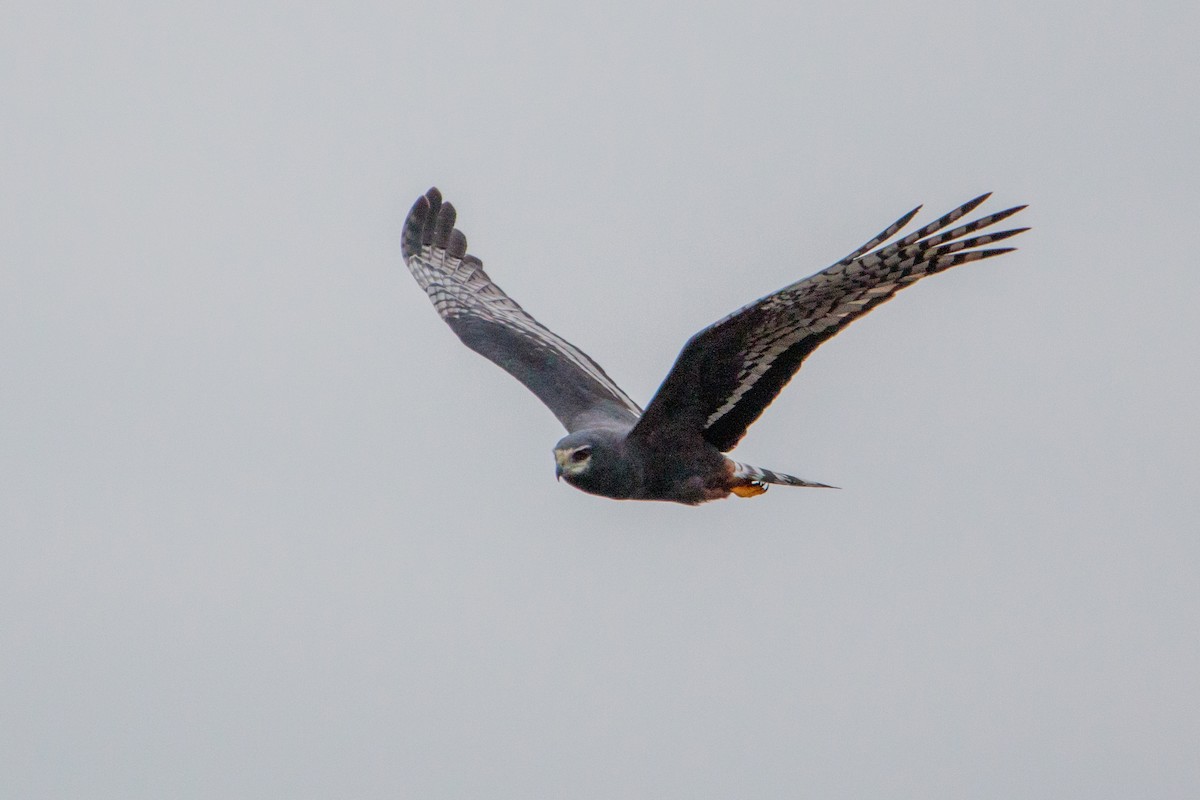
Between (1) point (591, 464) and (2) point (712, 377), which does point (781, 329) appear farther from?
(1) point (591, 464)

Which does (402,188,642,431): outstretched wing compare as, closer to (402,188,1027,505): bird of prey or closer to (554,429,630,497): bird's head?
(402,188,1027,505): bird of prey

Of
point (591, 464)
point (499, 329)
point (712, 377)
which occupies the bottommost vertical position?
point (591, 464)

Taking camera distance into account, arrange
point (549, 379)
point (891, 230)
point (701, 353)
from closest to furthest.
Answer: point (891, 230) → point (701, 353) → point (549, 379)

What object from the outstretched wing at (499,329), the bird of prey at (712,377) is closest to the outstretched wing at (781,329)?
the bird of prey at (712,377)

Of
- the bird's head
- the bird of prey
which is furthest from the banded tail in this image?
the bird's head

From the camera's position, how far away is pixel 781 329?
10.6 meters

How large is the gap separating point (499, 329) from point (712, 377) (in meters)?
3.39

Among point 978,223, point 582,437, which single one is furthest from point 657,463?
point 978,223

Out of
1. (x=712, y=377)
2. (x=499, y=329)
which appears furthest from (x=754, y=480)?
(x=499, y=329)

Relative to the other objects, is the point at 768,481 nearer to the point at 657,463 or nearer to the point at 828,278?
the point at 657,463

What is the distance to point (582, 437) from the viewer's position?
1138cm

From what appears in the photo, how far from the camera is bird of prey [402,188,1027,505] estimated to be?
33.7 ft

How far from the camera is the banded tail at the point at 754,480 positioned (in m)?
11.8

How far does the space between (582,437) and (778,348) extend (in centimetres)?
131
